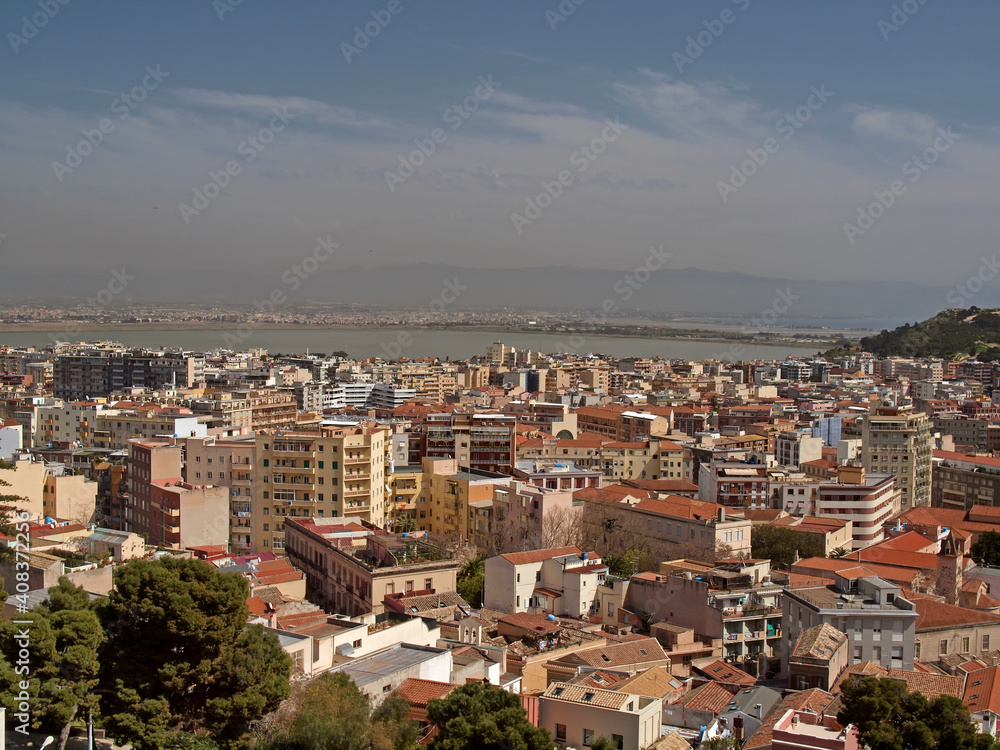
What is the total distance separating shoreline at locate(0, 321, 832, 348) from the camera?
351ft

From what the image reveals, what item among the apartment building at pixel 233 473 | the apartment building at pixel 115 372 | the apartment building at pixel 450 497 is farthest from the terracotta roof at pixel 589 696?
the apartment building at pixel 115 372

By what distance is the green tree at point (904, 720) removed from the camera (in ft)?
25.6

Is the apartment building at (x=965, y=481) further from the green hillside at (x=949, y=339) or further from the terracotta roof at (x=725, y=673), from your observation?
the green hillside at (x=949, y=339)

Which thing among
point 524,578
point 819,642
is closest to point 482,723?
point 819,642

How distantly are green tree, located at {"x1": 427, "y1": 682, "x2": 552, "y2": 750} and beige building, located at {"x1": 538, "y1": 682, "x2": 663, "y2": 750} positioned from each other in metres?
0.78

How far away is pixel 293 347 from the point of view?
9569 centimetres

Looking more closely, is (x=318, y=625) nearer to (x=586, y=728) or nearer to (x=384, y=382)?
(x=586, y=728)

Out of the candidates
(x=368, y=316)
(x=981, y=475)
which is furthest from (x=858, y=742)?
(x=368, y=316)

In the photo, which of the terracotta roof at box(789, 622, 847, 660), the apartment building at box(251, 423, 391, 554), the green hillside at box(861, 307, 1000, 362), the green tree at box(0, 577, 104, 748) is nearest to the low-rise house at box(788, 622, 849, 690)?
the terracotta roof at box(789, 622, 847, 660)

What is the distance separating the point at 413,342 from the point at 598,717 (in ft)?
344

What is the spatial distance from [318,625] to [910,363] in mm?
60478

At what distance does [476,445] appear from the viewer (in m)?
22.6

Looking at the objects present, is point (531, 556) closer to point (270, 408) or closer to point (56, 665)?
point (56, 665)

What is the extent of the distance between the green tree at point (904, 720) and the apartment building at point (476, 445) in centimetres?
1422
